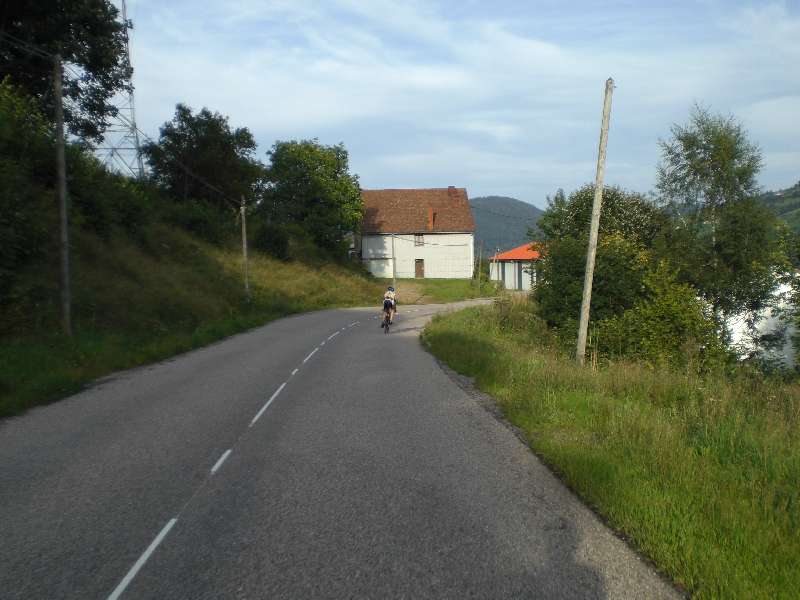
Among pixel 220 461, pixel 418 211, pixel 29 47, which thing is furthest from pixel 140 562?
pixel 418 211

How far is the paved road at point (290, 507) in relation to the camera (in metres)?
4.89

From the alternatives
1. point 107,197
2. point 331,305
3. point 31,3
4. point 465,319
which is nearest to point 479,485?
point 465,319

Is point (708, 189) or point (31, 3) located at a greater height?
point (31, 3)

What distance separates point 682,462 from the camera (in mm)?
7055

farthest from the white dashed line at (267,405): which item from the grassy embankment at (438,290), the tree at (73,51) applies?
the grassy embankment at (438,290)

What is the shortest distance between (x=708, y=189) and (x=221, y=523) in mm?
34153

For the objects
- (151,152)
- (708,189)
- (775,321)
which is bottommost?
(775,321)

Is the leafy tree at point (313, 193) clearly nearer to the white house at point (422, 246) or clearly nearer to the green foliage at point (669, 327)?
the white house at point (422, 246)

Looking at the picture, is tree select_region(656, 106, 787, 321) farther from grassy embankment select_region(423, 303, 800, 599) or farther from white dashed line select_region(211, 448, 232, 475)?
white dashed line select_region(211, 448, 232, 475)

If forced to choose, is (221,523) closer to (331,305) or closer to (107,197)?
(107,197)

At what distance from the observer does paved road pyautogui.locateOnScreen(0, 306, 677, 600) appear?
4895mm

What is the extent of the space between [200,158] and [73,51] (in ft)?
56.4

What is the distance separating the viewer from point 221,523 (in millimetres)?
6070

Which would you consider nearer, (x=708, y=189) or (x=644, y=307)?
(x=644, y=307)
